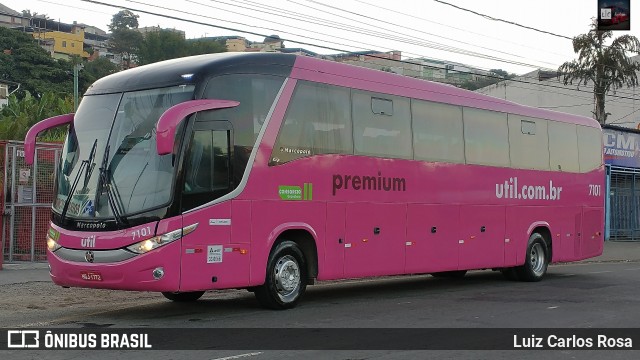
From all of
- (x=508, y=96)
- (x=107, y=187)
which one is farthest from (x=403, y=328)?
(x=508, y=96)

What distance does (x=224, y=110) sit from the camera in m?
11.1

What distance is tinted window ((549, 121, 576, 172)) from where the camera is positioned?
18.9m

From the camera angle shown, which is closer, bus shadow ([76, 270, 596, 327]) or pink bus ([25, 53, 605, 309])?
pink bus ([25, 53, 605, 309])

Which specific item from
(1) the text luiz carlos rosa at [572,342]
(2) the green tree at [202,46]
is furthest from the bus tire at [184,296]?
(2) the green tree at [202,46]

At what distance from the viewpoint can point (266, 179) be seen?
1169 cm

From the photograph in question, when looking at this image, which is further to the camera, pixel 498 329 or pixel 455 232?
pixel 455 232

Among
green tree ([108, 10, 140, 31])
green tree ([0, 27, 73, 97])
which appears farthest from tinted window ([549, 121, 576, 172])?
green tree ([108, 10, 140, 31])

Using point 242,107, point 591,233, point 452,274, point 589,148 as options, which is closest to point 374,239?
point 242,107

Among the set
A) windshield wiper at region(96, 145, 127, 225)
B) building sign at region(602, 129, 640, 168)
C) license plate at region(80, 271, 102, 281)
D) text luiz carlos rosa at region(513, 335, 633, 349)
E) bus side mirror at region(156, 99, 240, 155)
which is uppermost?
building sign at region(602, 129, 640, 168)

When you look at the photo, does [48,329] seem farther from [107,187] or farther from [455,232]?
[455,232]

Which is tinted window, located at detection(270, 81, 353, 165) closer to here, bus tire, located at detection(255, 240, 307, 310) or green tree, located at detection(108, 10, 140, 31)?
bus tire, located at detection(255, 240, 307, 310)

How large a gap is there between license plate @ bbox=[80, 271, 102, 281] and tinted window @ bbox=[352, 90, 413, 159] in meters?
4.73

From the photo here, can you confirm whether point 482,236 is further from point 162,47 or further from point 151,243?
point 162,47

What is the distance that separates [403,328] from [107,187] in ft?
13.8
